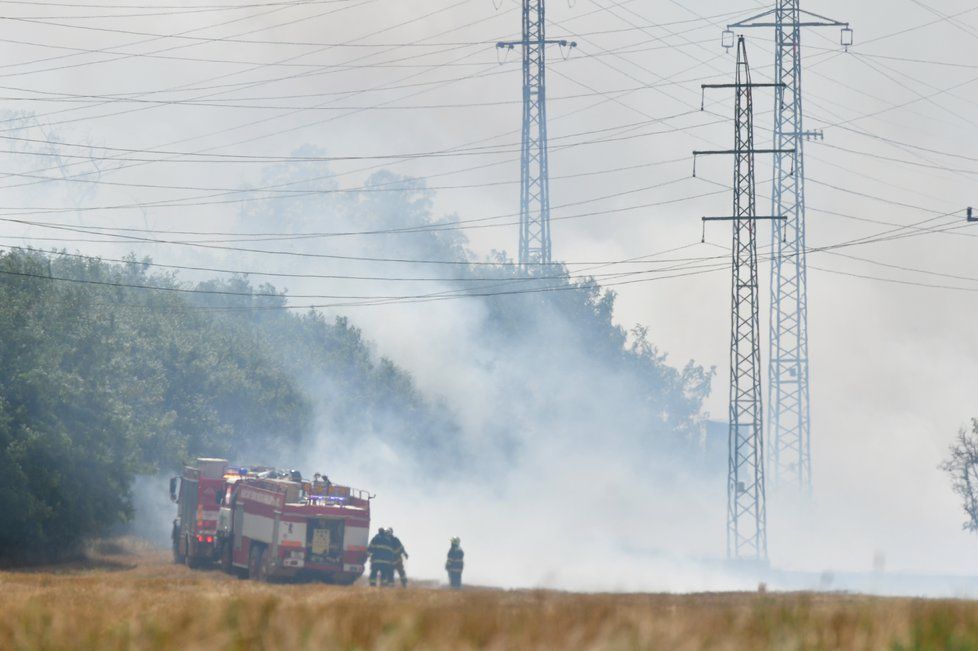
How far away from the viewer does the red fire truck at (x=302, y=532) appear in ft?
162

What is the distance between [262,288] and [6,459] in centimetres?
6371

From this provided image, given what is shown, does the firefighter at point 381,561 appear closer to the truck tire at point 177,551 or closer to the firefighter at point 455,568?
the firefighter at point 455,568

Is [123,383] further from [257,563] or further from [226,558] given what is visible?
[257,563]

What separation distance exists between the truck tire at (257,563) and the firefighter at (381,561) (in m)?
4.19

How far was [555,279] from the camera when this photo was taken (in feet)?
443

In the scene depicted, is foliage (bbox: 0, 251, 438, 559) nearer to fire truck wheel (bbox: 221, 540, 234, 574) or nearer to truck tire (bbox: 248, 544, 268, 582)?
fire truck wheel (bbox: 221, 540, 234, 574)

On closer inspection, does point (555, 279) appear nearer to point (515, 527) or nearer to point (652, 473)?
point (652, 473)

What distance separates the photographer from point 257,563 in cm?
5122


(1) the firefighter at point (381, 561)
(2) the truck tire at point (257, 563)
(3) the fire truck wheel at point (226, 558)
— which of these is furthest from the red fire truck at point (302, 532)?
(1) the firefighter at point (381, 561)

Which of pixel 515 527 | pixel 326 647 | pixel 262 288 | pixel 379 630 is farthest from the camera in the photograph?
pixel 262 288

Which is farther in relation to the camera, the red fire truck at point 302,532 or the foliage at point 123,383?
the foliage at point 123,383

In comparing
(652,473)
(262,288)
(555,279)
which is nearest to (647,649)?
(262,288)

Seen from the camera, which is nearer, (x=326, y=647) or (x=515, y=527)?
(x=326, y=647)

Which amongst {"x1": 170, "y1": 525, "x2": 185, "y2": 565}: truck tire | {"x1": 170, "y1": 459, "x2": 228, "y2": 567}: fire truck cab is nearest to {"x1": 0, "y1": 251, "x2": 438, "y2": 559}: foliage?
{"x1": 170, "y1": 525, "x2": 185, "y2": 565}: truck tire
